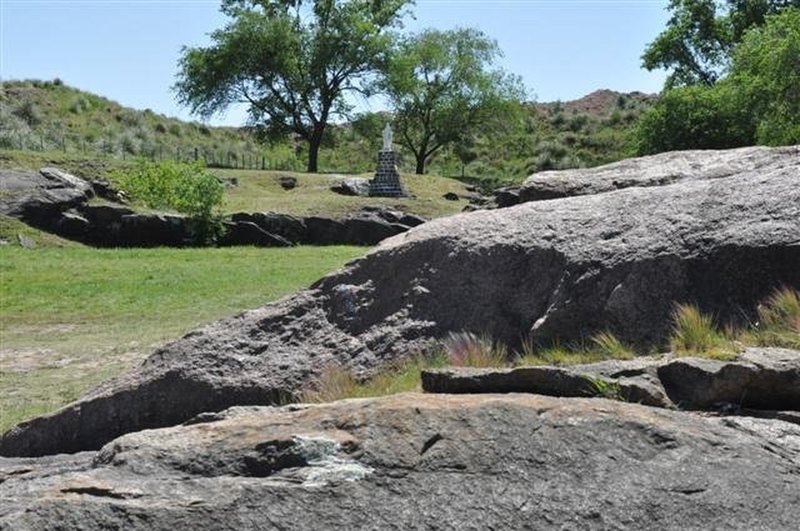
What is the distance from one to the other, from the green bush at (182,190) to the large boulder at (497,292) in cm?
3276

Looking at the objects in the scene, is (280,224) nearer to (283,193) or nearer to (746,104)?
(283,193)

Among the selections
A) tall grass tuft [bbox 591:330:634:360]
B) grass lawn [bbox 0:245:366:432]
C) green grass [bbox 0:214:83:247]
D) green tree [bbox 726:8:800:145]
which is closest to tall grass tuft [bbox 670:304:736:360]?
tall grass tuft [bbox 591:330:634:360]

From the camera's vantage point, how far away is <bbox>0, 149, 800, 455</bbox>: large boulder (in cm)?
629

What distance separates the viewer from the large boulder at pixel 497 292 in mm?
6289

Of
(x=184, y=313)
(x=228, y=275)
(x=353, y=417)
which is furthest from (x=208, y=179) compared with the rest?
(x=353, y=417)

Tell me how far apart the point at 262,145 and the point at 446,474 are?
72239mm

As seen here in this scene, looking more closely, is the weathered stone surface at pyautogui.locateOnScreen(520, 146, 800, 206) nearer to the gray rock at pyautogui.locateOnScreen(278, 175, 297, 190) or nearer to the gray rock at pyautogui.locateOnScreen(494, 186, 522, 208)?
the gray rock at pyautogui.locateOnScreen(494, 186, 522, 208)

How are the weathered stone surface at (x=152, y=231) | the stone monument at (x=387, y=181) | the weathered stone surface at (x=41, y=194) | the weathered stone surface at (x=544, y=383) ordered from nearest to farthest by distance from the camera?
the weathered stone surface at (x=544, y=383)
the weathered stone surface at (x=152, y=231)
the weathered stone surface at (x=41, y=194)
the stone monument at (x=387, y=181)

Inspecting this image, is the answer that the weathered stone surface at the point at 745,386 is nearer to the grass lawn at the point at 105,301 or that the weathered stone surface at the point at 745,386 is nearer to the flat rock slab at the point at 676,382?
the flat rock slab at the point at 676,382

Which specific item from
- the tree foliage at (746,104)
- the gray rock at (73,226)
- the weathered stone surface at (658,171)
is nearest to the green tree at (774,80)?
the tree foliage at (746,104)

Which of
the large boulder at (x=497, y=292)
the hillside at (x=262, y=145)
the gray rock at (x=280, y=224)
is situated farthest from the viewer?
the hillside at (x=262, y=145)

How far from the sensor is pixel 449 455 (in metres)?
4.29

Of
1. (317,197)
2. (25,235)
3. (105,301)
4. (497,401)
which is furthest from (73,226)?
(497,401)

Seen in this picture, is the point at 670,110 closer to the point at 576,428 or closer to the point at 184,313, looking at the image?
the point at 184,313
